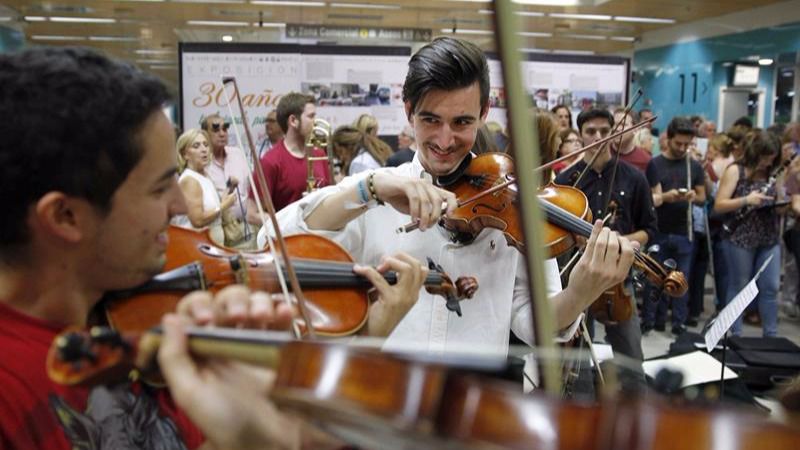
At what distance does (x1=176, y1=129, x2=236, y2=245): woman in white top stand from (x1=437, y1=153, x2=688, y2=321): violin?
1.17 m

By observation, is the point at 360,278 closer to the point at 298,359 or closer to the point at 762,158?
the point at 298,359

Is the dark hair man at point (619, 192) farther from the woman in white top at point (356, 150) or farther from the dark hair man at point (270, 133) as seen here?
the dark hair man at point (270, 133)

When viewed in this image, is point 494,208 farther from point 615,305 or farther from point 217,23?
point 217,23

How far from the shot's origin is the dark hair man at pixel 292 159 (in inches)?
131

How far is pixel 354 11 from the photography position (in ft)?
20.0

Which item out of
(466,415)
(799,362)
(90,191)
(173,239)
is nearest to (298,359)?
(466,415)

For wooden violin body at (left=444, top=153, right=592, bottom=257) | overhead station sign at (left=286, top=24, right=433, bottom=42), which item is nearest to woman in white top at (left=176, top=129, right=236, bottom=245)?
wooden violin body at (left=444, top=153, right=592, bottom=257)

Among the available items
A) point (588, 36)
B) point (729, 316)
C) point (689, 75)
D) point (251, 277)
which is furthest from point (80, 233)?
point (689, 75)

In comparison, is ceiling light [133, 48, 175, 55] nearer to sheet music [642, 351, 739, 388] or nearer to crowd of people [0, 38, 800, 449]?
crowd of people [0, 38, 800, 449]

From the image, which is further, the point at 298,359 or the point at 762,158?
the point at 762,158

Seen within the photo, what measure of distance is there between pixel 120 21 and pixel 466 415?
18.8ft

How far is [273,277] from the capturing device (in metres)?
1.09

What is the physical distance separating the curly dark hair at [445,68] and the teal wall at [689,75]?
5.21 metres

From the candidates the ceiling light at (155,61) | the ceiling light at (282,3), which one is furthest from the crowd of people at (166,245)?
the ceiling light at (282,3)
